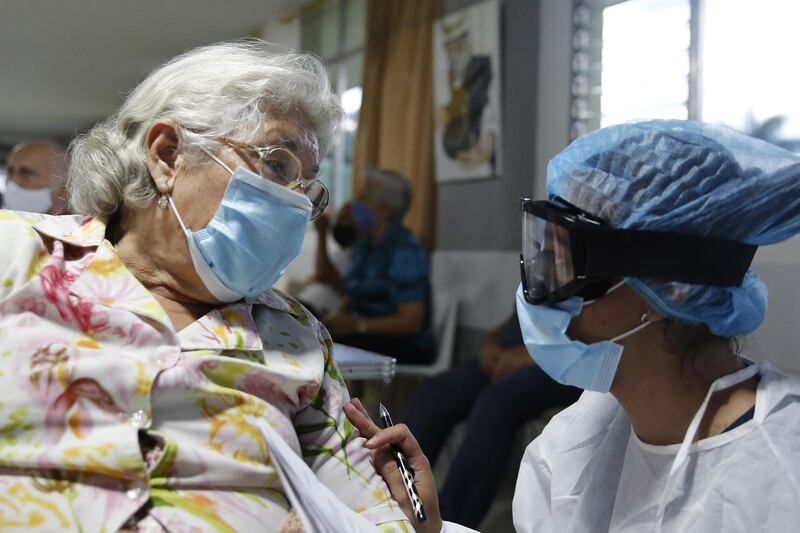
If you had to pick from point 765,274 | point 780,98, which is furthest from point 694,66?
point 765,274

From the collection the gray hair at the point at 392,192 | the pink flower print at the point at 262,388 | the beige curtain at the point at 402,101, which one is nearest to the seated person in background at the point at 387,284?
the gray hair at the point at 392,192

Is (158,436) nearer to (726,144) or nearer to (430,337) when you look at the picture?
(726,144)

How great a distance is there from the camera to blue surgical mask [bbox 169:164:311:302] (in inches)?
48.3

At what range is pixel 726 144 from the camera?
108 cm

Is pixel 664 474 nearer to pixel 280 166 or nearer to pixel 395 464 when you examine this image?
pixel 395 464

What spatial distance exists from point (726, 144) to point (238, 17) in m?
5.60

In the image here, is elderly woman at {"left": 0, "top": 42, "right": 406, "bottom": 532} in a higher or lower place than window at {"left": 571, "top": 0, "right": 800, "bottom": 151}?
lower

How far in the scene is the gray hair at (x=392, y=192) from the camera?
389 centimetres

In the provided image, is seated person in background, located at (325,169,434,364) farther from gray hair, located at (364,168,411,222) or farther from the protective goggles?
the protective goggles

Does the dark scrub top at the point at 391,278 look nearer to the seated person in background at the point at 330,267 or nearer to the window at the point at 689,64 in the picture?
the seated person in background at the point at 330,267

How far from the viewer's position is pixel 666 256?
1.09 m

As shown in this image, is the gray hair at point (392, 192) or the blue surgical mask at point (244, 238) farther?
the gray hair at point (392, 192)

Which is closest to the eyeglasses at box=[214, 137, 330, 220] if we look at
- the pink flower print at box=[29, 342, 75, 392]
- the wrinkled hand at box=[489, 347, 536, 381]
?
the pink flower print at box=[29, 342, 75, 392]

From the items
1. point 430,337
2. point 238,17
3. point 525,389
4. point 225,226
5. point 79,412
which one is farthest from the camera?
point 238,17
